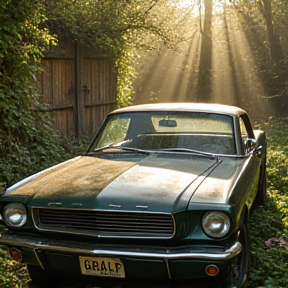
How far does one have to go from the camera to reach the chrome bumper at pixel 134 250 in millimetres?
3697

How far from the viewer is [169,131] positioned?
548 cm

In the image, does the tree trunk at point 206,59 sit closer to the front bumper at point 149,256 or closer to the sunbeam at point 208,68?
the sunbeam at point 208,68

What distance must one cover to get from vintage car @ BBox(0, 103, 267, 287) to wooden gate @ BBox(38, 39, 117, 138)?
6.11m

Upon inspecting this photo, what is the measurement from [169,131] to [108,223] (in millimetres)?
1803

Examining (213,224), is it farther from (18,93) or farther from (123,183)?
(18,93)

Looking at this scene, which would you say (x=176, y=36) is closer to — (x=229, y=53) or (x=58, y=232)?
(x=229, y=53)

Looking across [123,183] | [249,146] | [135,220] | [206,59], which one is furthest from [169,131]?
[206,59]

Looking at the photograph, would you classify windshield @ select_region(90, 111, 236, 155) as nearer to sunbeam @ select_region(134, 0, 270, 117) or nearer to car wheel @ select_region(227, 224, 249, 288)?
car wheel @ select_region(227, 224, 249, 288)

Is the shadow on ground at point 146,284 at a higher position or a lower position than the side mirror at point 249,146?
lower

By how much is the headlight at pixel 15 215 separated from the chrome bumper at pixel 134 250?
22 centimetres

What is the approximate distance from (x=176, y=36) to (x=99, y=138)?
385 inches

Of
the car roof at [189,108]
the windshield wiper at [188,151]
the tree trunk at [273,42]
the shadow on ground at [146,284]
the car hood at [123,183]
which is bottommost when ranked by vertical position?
the shadow on ground at [146,284]

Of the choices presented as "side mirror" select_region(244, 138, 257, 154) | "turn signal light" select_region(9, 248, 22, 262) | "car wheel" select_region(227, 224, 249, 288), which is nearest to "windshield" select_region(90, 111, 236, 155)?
"side mirror" select_region(244, 138, 257, 154)

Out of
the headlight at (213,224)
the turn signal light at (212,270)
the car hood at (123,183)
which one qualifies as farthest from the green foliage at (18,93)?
the turn signal light at (212,270)
